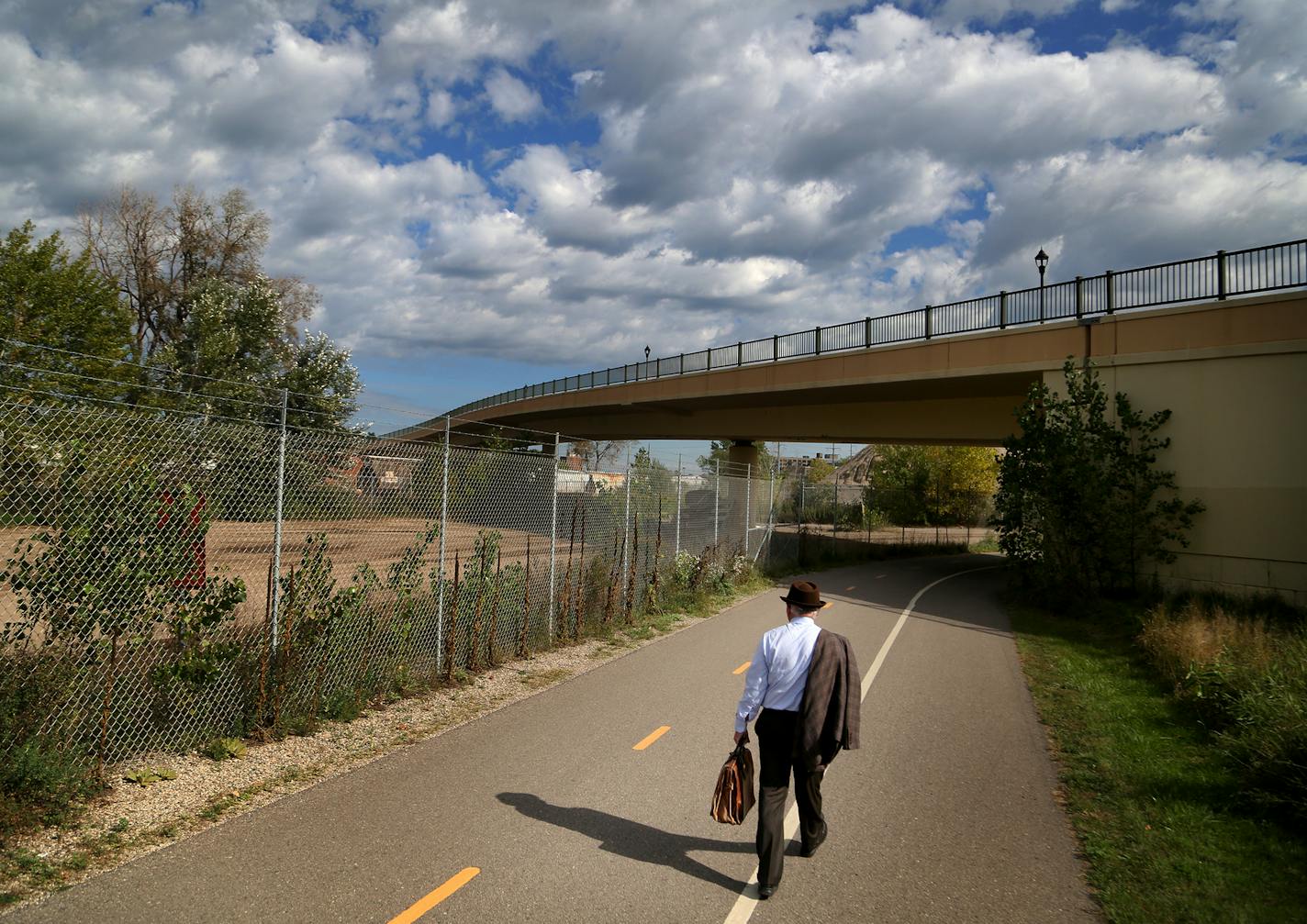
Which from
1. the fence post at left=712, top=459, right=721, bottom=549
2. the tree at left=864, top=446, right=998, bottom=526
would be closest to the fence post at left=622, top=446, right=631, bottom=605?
the fence post at left=712, top=459, right=721, bottom=549

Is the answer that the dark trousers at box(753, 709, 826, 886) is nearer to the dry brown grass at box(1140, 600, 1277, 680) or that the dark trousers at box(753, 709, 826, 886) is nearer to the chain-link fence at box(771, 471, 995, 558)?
the dry brown grass at box(1140, 600, 1277, 680)

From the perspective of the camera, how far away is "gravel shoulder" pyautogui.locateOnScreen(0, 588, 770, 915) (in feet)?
14.0

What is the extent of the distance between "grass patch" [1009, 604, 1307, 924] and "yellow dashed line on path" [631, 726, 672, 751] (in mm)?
3174

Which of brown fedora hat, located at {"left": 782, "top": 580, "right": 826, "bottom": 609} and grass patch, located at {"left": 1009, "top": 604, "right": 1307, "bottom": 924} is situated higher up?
brown fedora hat, located at {"left": 782, "top": 580, "right": 826, "bottom": 609}

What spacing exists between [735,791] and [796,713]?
0.53 m

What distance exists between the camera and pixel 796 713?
172 inches

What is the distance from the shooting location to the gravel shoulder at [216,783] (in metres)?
4.28

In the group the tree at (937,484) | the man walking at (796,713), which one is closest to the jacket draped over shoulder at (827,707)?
the man walking at (796,713)

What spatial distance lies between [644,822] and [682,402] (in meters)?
27.1

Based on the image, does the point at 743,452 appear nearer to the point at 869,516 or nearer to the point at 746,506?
the point at 869,516

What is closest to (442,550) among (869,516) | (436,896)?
(436,896)

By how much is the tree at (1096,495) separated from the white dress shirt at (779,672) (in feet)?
42.2

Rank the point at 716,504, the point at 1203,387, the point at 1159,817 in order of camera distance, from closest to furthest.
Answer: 1. the point at 1159,817
2. the point at 1203,387
3. the point at 716,504

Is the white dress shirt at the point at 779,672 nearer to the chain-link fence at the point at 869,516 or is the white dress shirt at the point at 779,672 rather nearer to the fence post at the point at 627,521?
the fence post at the point at 627,521
